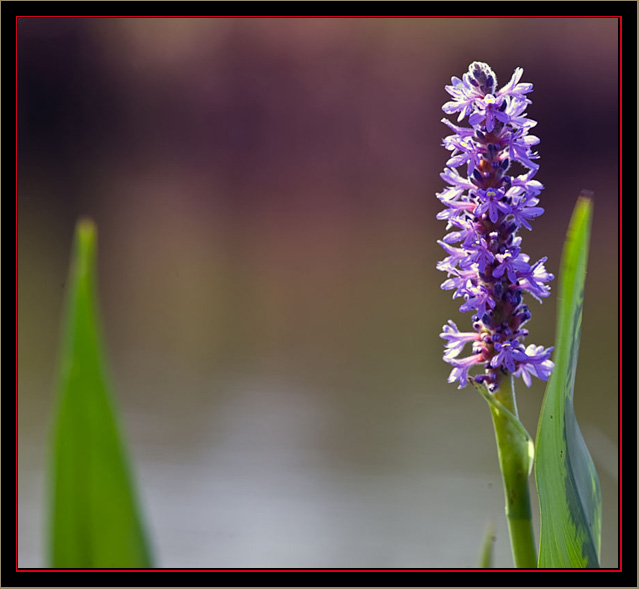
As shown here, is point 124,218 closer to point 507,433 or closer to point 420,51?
point 420,51

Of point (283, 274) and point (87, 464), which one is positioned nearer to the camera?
point (87, 464)

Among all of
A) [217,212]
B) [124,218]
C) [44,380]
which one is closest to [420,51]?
[217,212]

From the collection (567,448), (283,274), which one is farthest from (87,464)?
(283,274)

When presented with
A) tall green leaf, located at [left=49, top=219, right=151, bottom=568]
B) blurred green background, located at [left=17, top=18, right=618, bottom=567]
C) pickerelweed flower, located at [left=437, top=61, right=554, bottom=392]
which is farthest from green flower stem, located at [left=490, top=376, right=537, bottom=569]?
blurred green background, located at [left=17, top=18, right=618, bottom=567]

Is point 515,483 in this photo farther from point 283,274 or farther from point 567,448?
point 283,274

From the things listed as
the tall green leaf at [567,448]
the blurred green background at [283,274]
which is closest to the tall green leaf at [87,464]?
the tall green leaf at [567,448]
